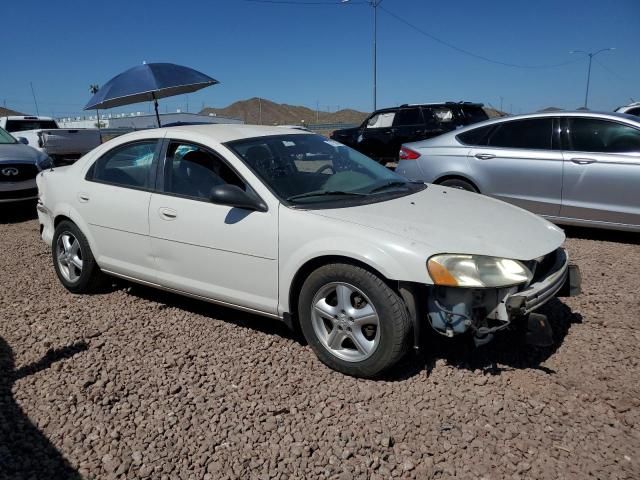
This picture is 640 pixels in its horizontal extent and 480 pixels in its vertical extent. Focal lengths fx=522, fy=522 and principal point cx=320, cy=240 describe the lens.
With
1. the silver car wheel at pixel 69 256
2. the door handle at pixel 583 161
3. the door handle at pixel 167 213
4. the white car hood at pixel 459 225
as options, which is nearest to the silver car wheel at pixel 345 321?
the white car hood at pixel 459 225

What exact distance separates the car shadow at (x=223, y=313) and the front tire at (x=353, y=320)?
0.49 m

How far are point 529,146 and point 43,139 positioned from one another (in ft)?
36.6

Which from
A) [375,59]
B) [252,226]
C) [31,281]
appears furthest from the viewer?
[375,59]

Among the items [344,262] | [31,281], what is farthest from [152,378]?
[31,281]

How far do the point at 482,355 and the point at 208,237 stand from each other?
78.8 inches

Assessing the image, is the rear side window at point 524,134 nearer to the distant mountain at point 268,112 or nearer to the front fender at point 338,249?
the front fender at point 338,249

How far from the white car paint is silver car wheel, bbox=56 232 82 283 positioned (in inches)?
10.3

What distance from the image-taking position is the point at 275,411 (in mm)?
2922

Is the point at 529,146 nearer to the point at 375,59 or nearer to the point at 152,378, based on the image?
the point at 152,378

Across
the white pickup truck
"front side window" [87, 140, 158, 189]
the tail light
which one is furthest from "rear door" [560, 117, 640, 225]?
the white pickup truck

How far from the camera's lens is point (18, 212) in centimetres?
941

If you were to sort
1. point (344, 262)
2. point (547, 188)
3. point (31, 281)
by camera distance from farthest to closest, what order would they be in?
point (547, 188) < point (31, 281) < point (344, 262)

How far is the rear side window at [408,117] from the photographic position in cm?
1257

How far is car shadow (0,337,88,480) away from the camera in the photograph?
2.48m
